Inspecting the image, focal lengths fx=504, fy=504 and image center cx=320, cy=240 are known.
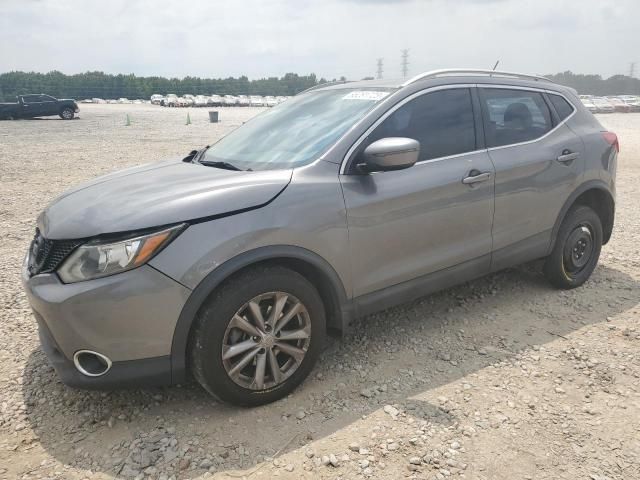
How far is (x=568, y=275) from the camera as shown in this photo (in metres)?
4.41

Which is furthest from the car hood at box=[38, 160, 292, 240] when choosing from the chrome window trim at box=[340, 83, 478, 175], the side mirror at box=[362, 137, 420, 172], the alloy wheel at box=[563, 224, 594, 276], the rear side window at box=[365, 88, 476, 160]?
the alloy wheel at box=[563, 224, 594, 276]

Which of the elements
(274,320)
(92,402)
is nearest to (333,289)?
(274,320)

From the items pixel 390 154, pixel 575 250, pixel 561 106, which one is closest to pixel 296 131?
pixel 390 154

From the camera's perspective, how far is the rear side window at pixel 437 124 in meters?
3.23

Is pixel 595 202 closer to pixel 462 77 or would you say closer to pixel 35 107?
pixel 462 77

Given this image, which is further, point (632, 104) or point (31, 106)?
point (632, 104)

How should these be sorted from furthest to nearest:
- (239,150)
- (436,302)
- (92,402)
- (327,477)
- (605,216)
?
(605,216) → (436,302) → (239,150) → (92,402) → (327,477)

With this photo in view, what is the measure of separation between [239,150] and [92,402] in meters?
1.83

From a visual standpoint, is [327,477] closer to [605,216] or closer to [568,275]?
[568,275]

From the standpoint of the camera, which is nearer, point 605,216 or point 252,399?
point 252,399

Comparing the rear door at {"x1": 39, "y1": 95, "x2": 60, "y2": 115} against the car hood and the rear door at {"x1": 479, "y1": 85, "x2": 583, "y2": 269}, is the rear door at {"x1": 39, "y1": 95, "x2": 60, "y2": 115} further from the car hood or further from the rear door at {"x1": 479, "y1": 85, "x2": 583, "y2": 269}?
the rear door at {"x1": 479, "y1": 85, "x2": 583, "y2": 269}

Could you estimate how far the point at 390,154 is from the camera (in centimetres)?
284

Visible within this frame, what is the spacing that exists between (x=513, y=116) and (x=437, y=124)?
0.86 metres

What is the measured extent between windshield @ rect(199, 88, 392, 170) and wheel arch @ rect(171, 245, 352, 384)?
60cm
